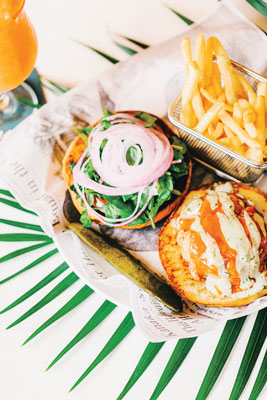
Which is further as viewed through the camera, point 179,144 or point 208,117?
point 179,144

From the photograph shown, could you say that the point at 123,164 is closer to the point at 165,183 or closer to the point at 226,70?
the point at 165,183

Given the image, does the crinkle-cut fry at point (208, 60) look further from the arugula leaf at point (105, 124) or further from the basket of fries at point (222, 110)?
the arugula leaf at point (105, 124)

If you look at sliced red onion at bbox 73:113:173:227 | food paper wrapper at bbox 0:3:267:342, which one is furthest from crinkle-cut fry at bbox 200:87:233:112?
food paper wrapper at bbox 0:3:267:342

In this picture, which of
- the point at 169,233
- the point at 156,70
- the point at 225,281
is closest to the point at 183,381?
the point at 225,281

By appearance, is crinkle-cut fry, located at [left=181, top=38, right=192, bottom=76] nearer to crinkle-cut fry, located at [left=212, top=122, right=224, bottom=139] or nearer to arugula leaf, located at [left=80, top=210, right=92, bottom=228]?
crinkle-cut fry, located at [left=212, top=122, right=224, bottom=139]

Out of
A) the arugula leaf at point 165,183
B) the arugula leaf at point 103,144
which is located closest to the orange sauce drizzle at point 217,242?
the arugula leaf at point 165,183

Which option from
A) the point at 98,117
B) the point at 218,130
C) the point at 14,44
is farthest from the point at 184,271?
the point at 14,44
